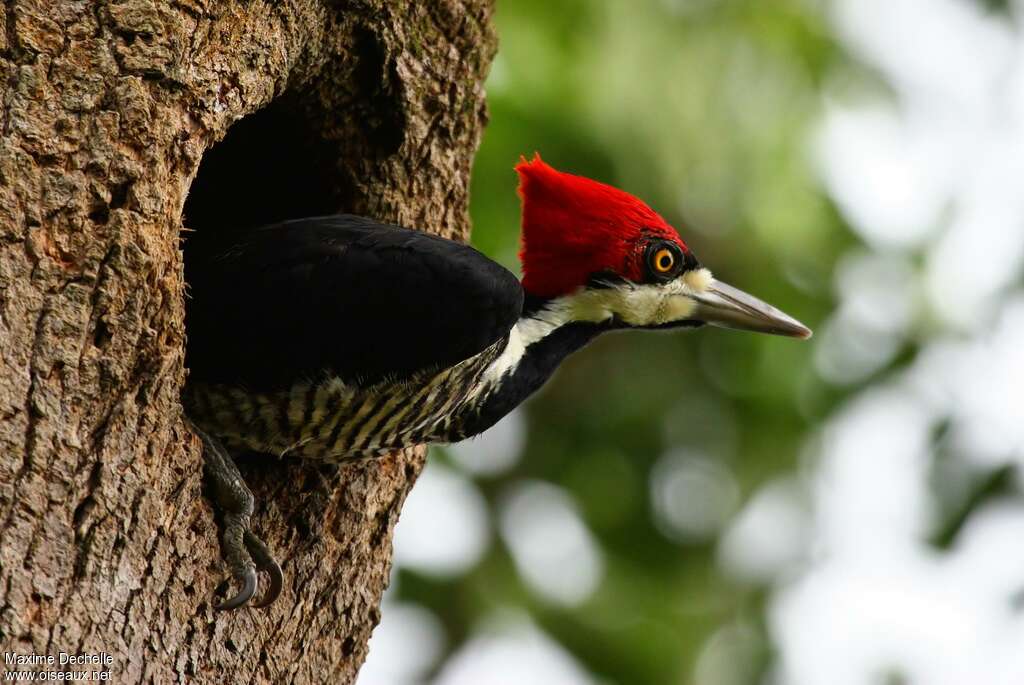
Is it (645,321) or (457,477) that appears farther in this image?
(457,477)

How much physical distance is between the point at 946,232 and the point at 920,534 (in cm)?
122

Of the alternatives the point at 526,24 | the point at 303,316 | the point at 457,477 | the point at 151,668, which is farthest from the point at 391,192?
the point at 457,477

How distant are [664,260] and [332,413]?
0.96 metres

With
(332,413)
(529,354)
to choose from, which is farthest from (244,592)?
(529,354)

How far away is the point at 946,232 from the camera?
5625 millimetres

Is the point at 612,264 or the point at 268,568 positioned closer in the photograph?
the point at 268,568

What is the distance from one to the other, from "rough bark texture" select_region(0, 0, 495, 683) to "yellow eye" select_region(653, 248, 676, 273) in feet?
2.54

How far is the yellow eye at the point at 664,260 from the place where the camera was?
11.1ft

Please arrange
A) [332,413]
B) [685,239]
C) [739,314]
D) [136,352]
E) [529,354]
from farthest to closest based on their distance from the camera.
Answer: [685,239], [739,314], [529,354], [332,413], [136,352]

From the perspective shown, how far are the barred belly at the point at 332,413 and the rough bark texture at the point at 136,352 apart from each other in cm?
13

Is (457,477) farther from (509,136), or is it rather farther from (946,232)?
(946,232)

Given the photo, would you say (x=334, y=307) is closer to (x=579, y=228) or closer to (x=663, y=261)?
(x=579, y=228)

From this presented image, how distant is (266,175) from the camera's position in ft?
11.1

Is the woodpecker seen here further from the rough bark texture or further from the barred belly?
the rough bark texture
